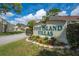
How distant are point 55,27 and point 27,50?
2.53ft

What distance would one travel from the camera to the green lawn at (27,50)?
5000 mm

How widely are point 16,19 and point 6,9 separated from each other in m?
0.30

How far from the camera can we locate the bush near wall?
501cm

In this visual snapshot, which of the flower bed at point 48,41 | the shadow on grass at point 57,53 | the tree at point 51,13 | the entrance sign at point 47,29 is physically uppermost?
the tree at point 51,13

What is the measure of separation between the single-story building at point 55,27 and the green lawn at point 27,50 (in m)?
0.26

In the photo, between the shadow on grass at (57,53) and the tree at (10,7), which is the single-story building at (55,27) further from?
the tree at (10,7)

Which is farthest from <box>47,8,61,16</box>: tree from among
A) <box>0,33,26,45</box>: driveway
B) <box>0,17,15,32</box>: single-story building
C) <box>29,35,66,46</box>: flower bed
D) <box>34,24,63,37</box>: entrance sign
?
<box>0,17,15,32</box>: single-story building

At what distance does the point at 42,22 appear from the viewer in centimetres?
508

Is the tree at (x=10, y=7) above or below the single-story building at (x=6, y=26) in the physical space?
above

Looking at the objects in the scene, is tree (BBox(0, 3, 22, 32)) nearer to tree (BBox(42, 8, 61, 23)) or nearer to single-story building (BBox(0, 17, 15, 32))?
single-story building (BBox(0, 17, 15, 32))

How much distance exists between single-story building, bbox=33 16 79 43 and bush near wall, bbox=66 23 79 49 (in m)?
0.09

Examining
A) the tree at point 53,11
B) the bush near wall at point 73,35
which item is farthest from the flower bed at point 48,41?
the tree at point 53,11

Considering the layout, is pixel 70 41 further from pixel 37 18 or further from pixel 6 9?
pixel 6 9

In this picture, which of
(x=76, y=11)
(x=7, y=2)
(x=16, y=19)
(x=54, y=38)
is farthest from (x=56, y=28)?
(x=7, y=2)
